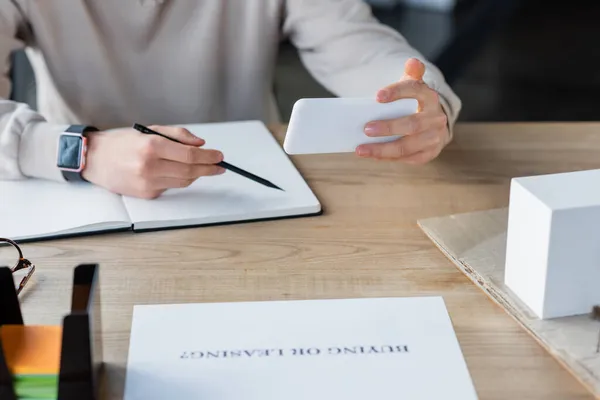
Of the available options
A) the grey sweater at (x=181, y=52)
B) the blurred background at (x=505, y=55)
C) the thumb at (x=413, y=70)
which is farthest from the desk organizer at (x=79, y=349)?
the blurred background at (x=505, y=55)

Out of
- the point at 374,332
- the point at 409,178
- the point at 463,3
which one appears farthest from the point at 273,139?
the point at 463,3

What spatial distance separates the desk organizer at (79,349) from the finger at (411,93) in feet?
1.48

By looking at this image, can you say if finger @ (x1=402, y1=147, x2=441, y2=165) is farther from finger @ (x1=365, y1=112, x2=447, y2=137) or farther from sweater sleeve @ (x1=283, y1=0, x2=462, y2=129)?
sweater sleeve @ (x1=283, y1=0, x2=462, y2=129)

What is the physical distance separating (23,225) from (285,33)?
71cm

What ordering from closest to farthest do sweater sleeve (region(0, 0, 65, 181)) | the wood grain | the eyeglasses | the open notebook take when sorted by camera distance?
the wood grain, the eyeglasses, the open notebook, sweater sleeve (region(0, 0, 65, 181))

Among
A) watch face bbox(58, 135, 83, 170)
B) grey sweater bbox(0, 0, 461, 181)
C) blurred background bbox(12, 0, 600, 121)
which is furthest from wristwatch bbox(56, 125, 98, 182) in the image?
blurred background bbox(12, 0, 600, 121)

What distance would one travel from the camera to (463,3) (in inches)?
151

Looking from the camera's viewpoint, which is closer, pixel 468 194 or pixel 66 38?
pixel 468 194

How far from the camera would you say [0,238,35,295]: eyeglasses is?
0.81 m

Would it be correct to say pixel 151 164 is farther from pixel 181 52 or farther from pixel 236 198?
pixel 181 52

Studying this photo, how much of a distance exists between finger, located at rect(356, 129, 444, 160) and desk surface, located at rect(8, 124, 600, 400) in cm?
5

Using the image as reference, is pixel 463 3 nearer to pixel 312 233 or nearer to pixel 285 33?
pixel 285 33

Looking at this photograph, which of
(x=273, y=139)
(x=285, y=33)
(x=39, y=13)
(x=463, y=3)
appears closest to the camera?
(x=273, y=139)

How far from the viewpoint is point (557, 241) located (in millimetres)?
699
